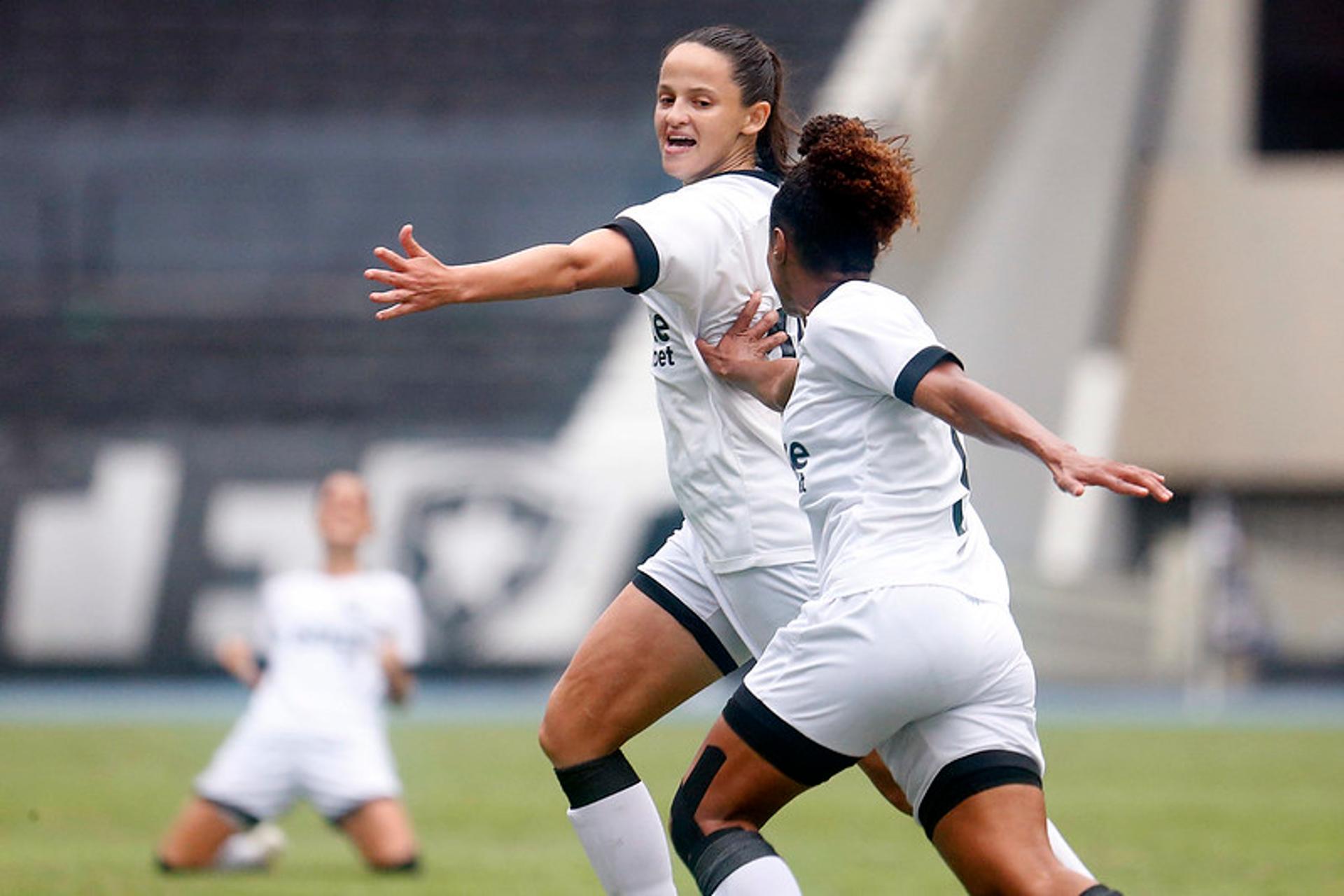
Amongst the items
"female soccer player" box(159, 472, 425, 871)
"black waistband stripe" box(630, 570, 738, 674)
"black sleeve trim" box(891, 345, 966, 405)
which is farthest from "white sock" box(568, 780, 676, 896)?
"female soccer player" box(159, 472, 425, 871)

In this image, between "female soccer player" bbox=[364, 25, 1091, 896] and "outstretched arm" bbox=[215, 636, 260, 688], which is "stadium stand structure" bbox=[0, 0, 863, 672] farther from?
"female soccer player" bbox=[364, 25, 1091, 896]

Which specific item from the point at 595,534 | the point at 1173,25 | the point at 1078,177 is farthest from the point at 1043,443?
the point at 1173,25

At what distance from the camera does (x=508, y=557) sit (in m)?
17.5

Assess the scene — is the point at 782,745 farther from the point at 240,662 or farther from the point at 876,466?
the point at 240,662

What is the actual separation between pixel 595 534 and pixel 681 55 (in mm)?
12746

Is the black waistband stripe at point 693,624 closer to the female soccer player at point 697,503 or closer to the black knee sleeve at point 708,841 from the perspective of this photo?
the female soccer player at point 697,503

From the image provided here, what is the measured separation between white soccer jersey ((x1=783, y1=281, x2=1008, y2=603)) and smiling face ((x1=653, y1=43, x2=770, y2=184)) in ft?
2.46

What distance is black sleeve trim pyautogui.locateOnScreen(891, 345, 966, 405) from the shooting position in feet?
13.3

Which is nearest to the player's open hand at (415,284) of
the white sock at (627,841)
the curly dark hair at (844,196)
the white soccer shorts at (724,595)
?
the curly dark hair at (844,196)

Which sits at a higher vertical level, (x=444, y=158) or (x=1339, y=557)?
(x=444, y=158)

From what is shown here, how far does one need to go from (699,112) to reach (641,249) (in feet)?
1.85

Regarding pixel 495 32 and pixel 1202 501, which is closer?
pixel 1202 501

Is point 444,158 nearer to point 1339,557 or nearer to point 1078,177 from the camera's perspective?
point 1078,177

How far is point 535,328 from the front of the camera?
2075 centimetres
